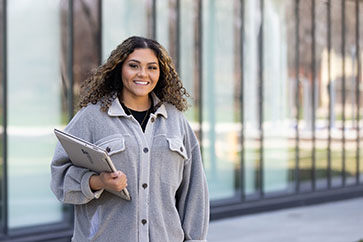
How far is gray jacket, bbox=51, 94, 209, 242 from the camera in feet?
9.20

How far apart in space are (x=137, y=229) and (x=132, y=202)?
13 centimetres

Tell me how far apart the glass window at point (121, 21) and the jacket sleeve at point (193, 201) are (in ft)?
16.5

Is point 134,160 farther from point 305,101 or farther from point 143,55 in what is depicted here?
point 305,101

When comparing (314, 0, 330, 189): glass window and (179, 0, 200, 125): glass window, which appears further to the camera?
(314, 0, 330, 189): glass window

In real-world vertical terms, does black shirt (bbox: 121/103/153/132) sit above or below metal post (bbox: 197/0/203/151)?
below

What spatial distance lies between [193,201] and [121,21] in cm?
540

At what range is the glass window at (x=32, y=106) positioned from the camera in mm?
7074

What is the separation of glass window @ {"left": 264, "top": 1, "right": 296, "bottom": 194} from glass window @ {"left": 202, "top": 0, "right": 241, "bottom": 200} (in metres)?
0.67

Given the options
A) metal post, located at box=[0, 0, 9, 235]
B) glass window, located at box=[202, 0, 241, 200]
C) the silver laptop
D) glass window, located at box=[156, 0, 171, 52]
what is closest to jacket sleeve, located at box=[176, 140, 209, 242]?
the silver laptop

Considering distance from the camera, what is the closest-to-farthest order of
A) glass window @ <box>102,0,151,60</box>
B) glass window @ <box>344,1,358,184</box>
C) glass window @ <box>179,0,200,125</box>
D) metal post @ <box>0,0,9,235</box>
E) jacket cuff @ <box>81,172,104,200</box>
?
jacket cuff @ <box>81,172,104,200</box>, metal post @ <box>0,0,9,235</box>, glass window @ <box>102,0,151,60</box>, glass window @ <box>179,0,200,125</box>, glass window @ <box>344,1,358,184</box>

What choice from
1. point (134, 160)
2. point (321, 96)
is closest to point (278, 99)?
point (321, 96)

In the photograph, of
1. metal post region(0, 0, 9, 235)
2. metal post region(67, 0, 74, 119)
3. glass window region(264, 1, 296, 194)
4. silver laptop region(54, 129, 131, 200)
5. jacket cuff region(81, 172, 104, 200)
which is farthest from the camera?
glass window region(264, 1, 296, 194)

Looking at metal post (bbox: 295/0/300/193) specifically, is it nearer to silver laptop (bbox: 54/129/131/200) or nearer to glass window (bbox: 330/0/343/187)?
glass window (bbox: 330/0/343/187)

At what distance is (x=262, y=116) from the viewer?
1002cm
